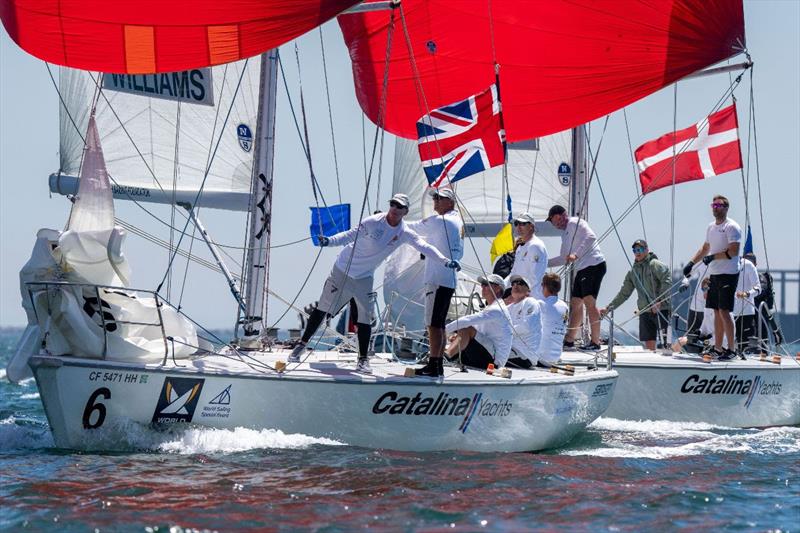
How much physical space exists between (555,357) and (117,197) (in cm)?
673

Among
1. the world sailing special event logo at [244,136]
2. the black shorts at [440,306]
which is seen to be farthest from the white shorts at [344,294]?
the world sailing special event logo at [244,136]

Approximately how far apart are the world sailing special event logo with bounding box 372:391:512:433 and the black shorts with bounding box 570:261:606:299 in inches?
136

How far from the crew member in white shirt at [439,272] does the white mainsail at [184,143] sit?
17.8 feet

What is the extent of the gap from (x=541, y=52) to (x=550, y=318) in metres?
3.27

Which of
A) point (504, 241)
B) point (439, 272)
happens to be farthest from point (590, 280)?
point (439, 272)

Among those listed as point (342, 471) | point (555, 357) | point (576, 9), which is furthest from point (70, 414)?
point (576, 9)

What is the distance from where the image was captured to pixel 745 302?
Answer: 1373cm

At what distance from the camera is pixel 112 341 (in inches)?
336

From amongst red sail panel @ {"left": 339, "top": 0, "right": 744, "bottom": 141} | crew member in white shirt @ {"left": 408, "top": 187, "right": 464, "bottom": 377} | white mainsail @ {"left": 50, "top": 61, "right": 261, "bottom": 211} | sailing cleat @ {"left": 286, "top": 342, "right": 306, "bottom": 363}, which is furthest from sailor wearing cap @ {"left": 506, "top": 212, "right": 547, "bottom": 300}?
white mainsail @ {"left": 50, "top": 61, "right": 261, "bottom": 211}

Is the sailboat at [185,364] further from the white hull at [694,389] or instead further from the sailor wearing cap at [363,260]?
the white hull at [694,389]

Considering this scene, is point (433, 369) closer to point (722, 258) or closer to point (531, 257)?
point (531, 257)

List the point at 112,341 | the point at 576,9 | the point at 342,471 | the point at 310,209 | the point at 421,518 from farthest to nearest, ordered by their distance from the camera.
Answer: the point at 310,209 < the point at 576,9 < the point at 112,341 < the point at 342,471 < the point at 421,518

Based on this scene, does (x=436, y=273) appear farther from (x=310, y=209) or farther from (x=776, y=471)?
(x=310, y=209)

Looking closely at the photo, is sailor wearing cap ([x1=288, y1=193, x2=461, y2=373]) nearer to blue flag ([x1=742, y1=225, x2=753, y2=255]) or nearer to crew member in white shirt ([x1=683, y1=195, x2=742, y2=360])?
crew member in white shirt ([x1=683, y1=195, x2=742, y2=360])
